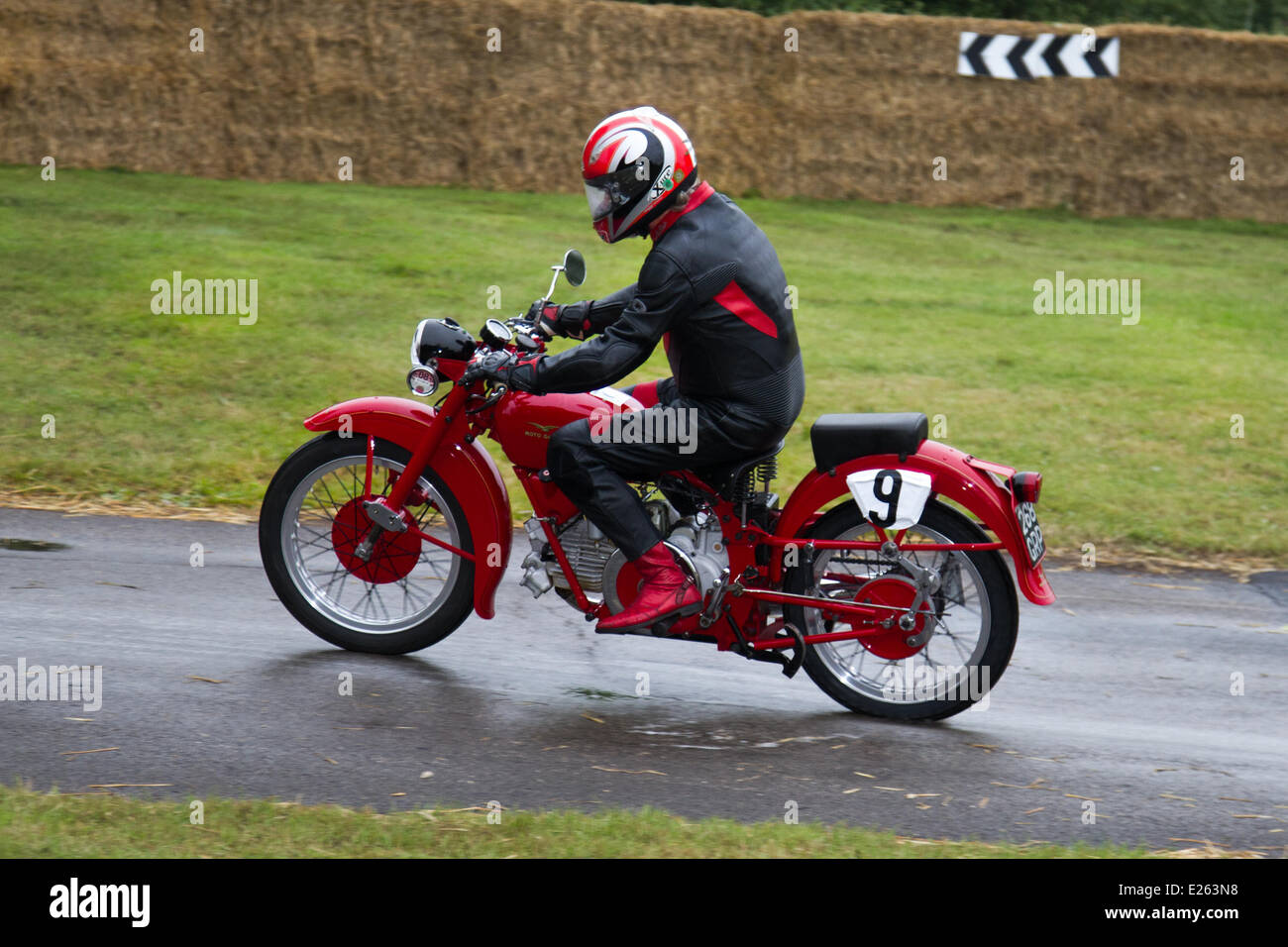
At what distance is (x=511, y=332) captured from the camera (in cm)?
560

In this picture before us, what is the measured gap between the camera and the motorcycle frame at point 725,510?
5453 mm

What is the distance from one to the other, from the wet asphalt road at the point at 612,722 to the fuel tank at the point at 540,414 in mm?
948

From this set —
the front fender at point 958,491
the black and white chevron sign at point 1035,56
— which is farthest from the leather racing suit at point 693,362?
the black and white chevron sign at point 1035,56

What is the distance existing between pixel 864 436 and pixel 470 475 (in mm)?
1554

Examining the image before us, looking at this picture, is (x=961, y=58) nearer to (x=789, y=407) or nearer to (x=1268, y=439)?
(x=1268, y=439)

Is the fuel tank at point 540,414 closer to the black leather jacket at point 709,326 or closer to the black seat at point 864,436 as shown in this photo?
the black leather jacket at point 709,326

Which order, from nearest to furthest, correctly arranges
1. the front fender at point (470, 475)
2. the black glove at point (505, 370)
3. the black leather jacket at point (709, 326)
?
the black leather jacket at point (709, 326) < the black glove at point (505, 370) < the front fender at point (470, 475)

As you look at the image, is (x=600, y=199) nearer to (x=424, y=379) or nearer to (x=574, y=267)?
(x=574, y=267)

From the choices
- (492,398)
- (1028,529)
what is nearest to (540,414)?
(492,398)

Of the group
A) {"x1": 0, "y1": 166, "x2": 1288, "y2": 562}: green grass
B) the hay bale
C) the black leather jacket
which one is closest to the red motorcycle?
the black leather jacket

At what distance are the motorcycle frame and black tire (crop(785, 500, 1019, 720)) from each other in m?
0.05

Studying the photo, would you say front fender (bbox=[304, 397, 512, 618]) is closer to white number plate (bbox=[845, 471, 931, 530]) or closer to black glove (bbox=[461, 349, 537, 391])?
black glove (bbox=[461, 349, 537, 391])

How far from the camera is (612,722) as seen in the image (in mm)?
5520

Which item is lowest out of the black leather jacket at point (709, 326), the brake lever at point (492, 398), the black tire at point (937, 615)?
the black tire at point (937, 615)
